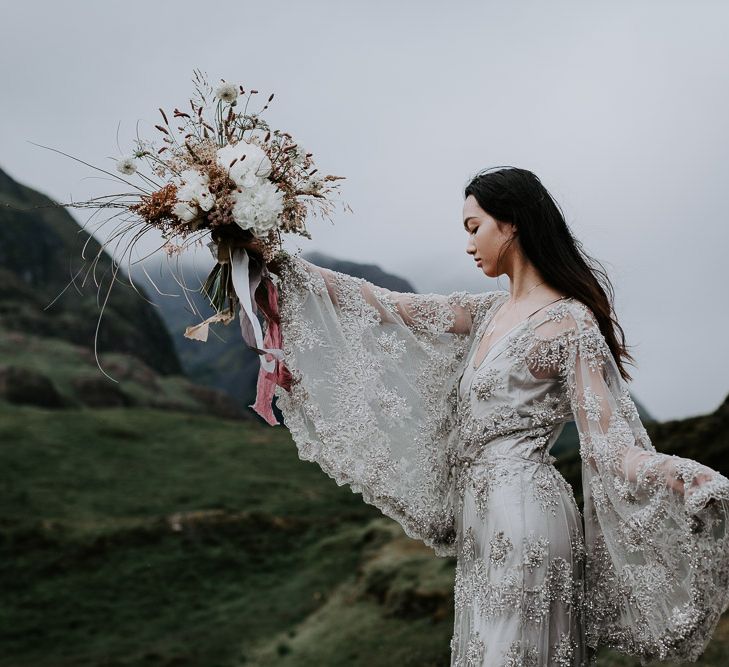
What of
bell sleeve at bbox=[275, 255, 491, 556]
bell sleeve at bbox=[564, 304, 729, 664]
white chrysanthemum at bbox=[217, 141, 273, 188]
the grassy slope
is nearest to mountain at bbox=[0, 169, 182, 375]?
the grassy slope

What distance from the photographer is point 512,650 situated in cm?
283

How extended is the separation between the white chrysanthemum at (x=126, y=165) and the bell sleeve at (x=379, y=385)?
0.69 meters

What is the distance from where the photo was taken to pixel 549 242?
10.5 ft

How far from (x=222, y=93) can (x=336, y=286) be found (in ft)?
3.00

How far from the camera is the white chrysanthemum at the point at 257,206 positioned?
3.08m

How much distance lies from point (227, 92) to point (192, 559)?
10.7 meters

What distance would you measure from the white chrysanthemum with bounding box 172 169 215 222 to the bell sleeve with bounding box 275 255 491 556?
0.52m

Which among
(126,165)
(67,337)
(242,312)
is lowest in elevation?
(242,312)

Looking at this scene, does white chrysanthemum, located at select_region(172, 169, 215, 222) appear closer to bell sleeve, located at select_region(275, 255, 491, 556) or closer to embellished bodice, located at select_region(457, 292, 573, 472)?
bell sleeve, located at select_region(275, 255, 491, 556)

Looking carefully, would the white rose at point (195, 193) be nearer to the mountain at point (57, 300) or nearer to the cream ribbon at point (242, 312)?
the cream ribbon at point (242, 312)

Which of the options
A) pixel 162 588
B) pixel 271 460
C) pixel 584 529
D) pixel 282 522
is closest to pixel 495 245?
pixel 584 529

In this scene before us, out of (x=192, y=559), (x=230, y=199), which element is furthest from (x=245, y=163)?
(x=192, y=559)

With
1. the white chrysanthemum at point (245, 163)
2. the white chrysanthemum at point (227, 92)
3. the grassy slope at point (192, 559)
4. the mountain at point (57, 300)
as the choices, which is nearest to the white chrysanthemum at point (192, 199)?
the white chrysanthemum at point (245, 163)

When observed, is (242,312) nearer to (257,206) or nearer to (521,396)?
(257,206)
